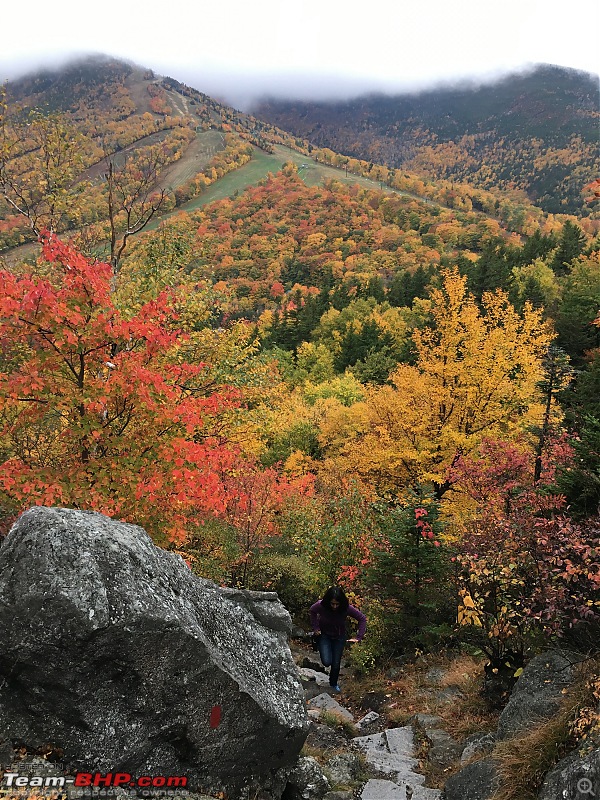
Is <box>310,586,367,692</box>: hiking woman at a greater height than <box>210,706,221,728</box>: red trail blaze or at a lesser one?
lesser

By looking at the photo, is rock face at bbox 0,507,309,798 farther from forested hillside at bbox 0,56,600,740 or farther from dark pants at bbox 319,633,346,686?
dark pants at bbox 319,633,346,686

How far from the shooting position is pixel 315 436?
37.7 meters

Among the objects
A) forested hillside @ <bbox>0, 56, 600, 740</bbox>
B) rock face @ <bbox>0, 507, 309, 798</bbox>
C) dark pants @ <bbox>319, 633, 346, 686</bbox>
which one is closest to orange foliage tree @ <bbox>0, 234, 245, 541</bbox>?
forested hillside @ <bbox>0, 56, 600, 740</bbox>

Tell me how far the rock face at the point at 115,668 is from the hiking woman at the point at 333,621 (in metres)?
3.80

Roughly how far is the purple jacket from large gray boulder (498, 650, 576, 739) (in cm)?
391

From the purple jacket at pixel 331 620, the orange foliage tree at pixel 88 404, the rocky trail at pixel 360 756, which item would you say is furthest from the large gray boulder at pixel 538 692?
the orange foliage tree at pixel 88 404

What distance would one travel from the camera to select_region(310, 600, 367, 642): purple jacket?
34.8 feet

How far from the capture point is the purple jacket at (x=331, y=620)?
10617 mm

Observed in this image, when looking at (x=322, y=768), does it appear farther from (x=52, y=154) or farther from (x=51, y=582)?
(x=52, y=154)

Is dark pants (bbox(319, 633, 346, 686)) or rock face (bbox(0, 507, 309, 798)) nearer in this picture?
rock face (bbox(0, 507, 309, 798))

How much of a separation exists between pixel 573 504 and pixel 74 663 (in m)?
7.34

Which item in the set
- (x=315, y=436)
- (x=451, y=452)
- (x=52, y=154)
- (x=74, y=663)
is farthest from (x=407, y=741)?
(x=315, y=436)

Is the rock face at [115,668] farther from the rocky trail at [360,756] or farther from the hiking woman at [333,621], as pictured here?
the hiking woman at [333,621]

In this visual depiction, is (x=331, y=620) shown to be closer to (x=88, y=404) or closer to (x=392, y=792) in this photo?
(x=392, y=792)
